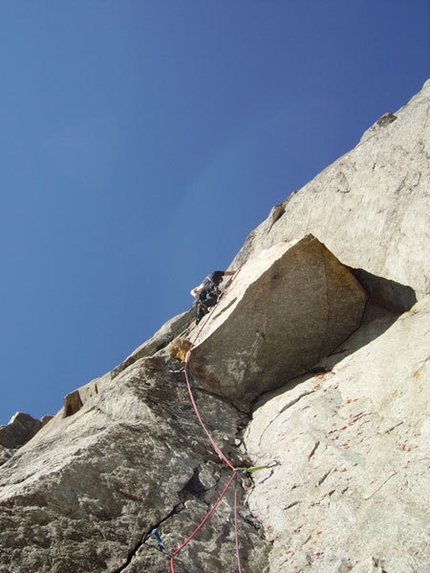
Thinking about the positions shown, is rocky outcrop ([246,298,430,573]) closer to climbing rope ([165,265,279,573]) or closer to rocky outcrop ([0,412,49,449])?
climbing rope ([165,265,279,573])

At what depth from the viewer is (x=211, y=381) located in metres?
7.66

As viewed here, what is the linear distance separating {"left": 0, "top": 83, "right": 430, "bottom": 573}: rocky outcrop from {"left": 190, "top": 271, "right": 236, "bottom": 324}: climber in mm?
1287

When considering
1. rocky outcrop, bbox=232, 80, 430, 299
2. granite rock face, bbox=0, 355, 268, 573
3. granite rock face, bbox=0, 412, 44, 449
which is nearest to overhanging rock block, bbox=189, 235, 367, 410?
rocky outcrop, bbox=232, 80, 430, 299

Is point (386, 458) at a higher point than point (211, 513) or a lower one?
lower

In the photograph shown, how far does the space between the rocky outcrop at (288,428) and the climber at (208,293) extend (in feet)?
4.22

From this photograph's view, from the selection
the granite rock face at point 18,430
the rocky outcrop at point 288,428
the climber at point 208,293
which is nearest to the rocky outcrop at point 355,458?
the rocky outcrop at point 288,428

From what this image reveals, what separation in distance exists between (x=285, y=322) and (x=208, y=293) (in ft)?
9.68

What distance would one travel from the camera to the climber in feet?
33.3

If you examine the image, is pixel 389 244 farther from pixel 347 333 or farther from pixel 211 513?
pixel 211 513

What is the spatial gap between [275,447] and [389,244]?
2987mm

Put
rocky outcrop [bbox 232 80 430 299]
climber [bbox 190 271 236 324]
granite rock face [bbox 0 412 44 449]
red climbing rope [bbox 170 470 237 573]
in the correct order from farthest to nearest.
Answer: granite rock face [bbox 0 412 44 449]
climber [bbox 190 271 236 324]
rocky outcrop [bbox 232 80 430 299]
red climbing rope [bbox 170 470 237 573]

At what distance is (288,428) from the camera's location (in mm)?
6359

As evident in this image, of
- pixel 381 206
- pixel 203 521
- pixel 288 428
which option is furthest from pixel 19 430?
pixel 381 206

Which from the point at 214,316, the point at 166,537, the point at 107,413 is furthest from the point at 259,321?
the point at 166,537
